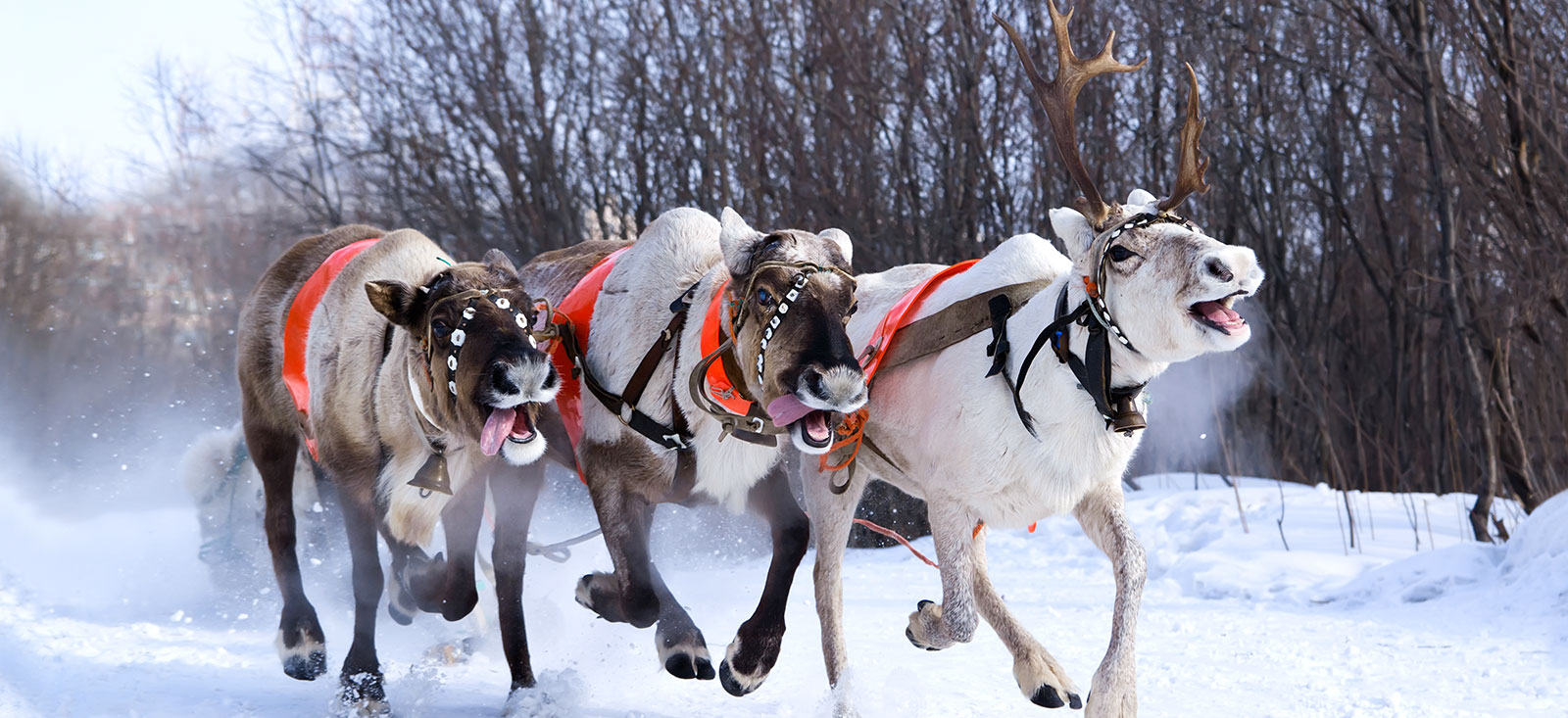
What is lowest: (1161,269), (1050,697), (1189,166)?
(1050,697)

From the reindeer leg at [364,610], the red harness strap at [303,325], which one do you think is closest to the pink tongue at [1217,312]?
the reindeer leg at [364,610]

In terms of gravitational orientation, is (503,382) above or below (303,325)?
below

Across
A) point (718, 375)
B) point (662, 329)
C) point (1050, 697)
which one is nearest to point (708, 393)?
point (718, 375)

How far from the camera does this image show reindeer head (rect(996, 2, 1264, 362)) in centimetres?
310

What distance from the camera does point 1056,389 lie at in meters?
3.61

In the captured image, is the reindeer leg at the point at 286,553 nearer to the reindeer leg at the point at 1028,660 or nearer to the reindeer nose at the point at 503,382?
the reindeer nose at the point at 503,382

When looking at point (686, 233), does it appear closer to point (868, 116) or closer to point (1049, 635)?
point (1049, 635)

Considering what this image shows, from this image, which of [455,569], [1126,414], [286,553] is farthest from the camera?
[286,553]

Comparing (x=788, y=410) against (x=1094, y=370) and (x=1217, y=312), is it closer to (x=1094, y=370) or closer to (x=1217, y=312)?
(x=1094, y=370)

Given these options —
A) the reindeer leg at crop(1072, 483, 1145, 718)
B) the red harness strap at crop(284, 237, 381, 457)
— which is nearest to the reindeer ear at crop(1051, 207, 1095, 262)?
the reindeer leg at crop(1072, 483, 1145, 718)

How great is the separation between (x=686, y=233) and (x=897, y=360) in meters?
0.89

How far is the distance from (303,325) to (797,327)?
87.5 inches

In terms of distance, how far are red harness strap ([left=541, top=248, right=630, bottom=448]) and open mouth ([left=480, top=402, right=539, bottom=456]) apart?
488 millimetres

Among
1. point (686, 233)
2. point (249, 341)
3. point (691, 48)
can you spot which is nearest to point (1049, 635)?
point (686, 233)
